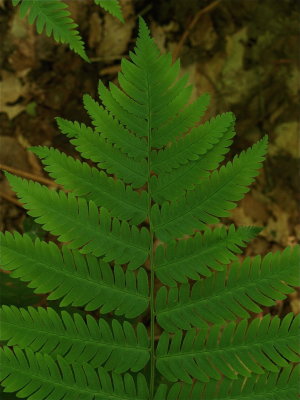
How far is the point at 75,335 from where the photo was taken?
1366mm

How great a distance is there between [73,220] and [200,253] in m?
0.37

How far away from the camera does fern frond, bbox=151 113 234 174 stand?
53.6 inches

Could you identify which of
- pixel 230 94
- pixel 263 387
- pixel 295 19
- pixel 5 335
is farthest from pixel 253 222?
pixel 5 335

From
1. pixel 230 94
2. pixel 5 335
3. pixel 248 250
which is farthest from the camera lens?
pixel 230 94

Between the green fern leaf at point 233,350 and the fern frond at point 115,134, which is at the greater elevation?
the fern frond at point 115,134

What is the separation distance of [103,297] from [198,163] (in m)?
0.47

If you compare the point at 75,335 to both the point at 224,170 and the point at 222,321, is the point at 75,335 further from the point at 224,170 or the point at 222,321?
the point at 224,170

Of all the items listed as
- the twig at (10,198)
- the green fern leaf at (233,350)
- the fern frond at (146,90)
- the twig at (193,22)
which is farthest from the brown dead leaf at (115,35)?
the green fern leaf at (233,350)

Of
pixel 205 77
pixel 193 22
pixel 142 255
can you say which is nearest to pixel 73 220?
pixel 142 255

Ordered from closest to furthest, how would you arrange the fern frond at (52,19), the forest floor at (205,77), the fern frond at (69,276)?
the fern frond at (69,276) < the fern frond at (52,19) < the forest floor at (205,77)

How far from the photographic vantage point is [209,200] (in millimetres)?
1361

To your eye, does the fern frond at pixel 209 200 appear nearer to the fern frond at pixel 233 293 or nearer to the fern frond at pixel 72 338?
the fern frond at pixel 233 293

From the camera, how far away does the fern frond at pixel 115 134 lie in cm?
137

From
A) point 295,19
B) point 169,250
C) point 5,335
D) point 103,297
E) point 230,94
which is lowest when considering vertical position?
point 5,335
